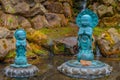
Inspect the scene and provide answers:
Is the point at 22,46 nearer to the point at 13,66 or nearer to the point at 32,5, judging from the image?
the point at 13,66

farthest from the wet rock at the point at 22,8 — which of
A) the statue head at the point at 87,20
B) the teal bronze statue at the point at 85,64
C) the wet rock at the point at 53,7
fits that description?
the teal bronze statue at the point at 85,64

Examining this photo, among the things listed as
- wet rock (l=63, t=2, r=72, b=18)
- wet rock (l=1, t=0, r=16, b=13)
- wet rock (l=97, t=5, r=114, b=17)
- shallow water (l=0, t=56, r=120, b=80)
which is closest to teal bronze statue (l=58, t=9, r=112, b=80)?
shallow water (l=0, t=56, r=120, b=80)

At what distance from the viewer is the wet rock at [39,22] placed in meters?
16.7

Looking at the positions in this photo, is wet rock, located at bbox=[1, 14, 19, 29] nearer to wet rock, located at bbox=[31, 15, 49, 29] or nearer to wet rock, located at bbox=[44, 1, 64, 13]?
wet rock, located at bbox=[31, 15, 49, 29]

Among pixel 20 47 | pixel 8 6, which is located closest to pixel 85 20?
pixel 20 47

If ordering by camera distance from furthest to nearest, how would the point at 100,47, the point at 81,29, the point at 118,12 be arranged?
the point at 118,12
the point at 100,47
the point at 81,29

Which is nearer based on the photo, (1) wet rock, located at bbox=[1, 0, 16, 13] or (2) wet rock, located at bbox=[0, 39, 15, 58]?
(2) wet rock, located at bbox=[0, 39, 15, 58]

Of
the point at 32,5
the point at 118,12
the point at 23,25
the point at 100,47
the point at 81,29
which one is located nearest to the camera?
the point at 81,29

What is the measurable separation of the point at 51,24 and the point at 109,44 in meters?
4.67

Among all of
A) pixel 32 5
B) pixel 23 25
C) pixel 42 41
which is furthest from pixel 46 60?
pixel 32 5

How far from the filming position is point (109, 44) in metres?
13.3

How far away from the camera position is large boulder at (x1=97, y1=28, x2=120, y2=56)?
43.3 ft

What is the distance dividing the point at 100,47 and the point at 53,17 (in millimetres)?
4616

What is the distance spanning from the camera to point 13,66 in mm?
9266
